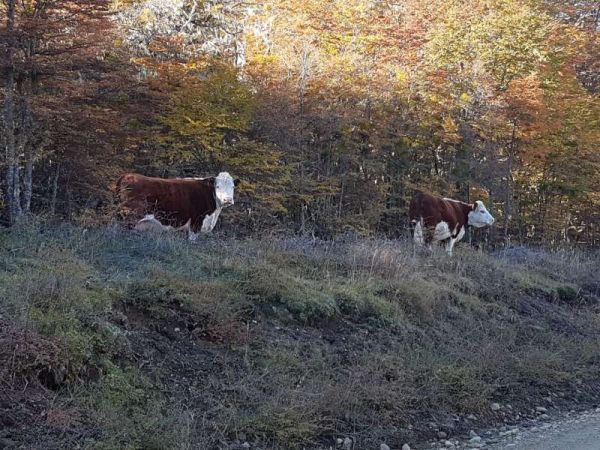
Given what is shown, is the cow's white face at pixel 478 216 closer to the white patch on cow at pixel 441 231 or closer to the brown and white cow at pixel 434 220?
the brown and white cow at pixel 434 220

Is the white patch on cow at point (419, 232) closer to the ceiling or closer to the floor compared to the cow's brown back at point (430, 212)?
closer to the floor

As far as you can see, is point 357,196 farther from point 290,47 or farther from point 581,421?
point 581,421

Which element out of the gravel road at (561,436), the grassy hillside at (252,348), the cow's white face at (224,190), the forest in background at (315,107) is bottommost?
the gravel road at (561,436)

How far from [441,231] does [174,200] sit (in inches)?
293

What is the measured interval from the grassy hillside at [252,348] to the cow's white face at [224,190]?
305 centimetres

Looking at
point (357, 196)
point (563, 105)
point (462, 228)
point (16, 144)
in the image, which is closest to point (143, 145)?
point (16, 144)

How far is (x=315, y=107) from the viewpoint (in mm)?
20062

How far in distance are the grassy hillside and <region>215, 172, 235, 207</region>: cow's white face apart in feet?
10.0

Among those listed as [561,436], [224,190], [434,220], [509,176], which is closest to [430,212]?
[434,220]

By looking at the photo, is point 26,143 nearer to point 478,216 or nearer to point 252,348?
point 252,348

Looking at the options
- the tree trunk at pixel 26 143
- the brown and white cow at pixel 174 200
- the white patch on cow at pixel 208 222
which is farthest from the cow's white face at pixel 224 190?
the tree trunk at pixel 26 143

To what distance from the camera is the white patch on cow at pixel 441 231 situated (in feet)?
54.9

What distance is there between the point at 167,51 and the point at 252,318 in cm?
1380

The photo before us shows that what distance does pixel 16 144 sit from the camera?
41.8 feet
